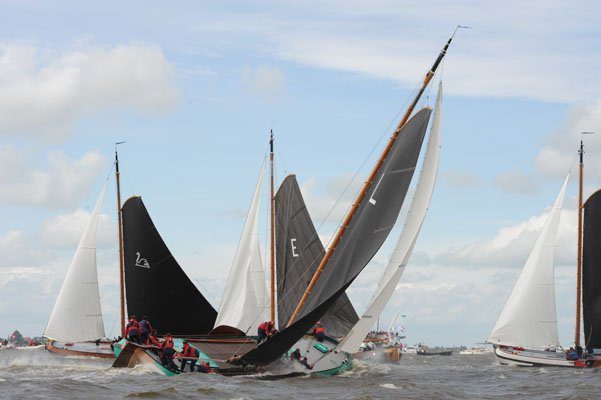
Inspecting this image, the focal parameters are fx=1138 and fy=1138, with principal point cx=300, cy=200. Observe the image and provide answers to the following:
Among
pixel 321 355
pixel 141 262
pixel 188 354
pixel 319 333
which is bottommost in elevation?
pixel 321 355

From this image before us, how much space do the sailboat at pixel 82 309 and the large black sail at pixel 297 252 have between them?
40.7 ft

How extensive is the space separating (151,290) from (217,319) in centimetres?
607

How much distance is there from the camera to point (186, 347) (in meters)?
44.2

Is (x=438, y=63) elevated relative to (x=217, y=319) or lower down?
elevated

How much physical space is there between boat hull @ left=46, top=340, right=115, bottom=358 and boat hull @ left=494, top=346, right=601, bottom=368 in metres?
22.9

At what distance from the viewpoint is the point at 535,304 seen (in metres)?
64.3

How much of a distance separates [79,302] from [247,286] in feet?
40.1

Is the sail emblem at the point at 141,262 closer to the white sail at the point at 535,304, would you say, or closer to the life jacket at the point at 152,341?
the life jacket at the point at 152,341

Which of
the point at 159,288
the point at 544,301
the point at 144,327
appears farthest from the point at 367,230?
the point at 544,301

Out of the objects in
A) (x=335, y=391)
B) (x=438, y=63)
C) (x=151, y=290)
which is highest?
(x=438, y=63)

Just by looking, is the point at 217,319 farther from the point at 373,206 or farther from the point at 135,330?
the point at 373,206

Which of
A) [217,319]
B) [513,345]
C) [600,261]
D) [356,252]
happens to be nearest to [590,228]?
[600,261]

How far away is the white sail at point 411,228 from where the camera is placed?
135 ft

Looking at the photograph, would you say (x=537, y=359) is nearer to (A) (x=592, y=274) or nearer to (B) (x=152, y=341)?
(A) (x=592, y=274)
